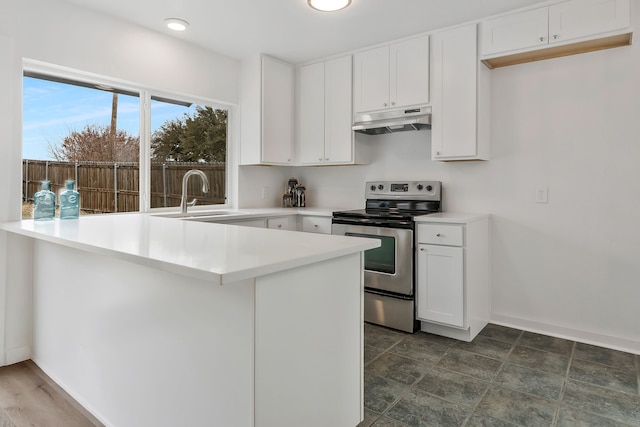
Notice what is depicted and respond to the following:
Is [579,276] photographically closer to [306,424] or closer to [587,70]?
[587,70]

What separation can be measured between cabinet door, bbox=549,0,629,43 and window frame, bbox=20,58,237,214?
113 inches

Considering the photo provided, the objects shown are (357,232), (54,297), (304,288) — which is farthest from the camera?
(357,232)

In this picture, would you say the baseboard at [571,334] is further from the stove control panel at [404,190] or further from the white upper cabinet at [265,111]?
the white upper cabinet at [265,111]

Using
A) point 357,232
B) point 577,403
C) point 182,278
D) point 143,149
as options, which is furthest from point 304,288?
point 143,149

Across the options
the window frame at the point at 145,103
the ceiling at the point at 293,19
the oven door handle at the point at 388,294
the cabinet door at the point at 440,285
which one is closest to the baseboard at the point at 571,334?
the cabinet door at the point at 440,285

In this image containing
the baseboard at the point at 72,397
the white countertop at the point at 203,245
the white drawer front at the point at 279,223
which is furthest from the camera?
the white drawer front at the point at 279,223

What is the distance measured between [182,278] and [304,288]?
44cm

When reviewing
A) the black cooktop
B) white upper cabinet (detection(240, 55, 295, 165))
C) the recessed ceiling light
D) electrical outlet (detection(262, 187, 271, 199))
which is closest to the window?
white upper cabinet (detection(240, 55, 295, 165))

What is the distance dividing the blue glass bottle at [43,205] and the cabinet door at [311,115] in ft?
7.54

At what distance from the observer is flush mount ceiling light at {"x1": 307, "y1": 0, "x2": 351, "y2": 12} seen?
2.59 m

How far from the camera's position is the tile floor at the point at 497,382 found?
1.89m

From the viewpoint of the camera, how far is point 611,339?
274cm

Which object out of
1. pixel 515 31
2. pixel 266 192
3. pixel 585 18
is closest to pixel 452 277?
pixel 515 31

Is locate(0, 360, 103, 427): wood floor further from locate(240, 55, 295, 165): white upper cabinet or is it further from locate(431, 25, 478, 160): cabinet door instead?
locate(431, 25, 478, 160): cabinet door
